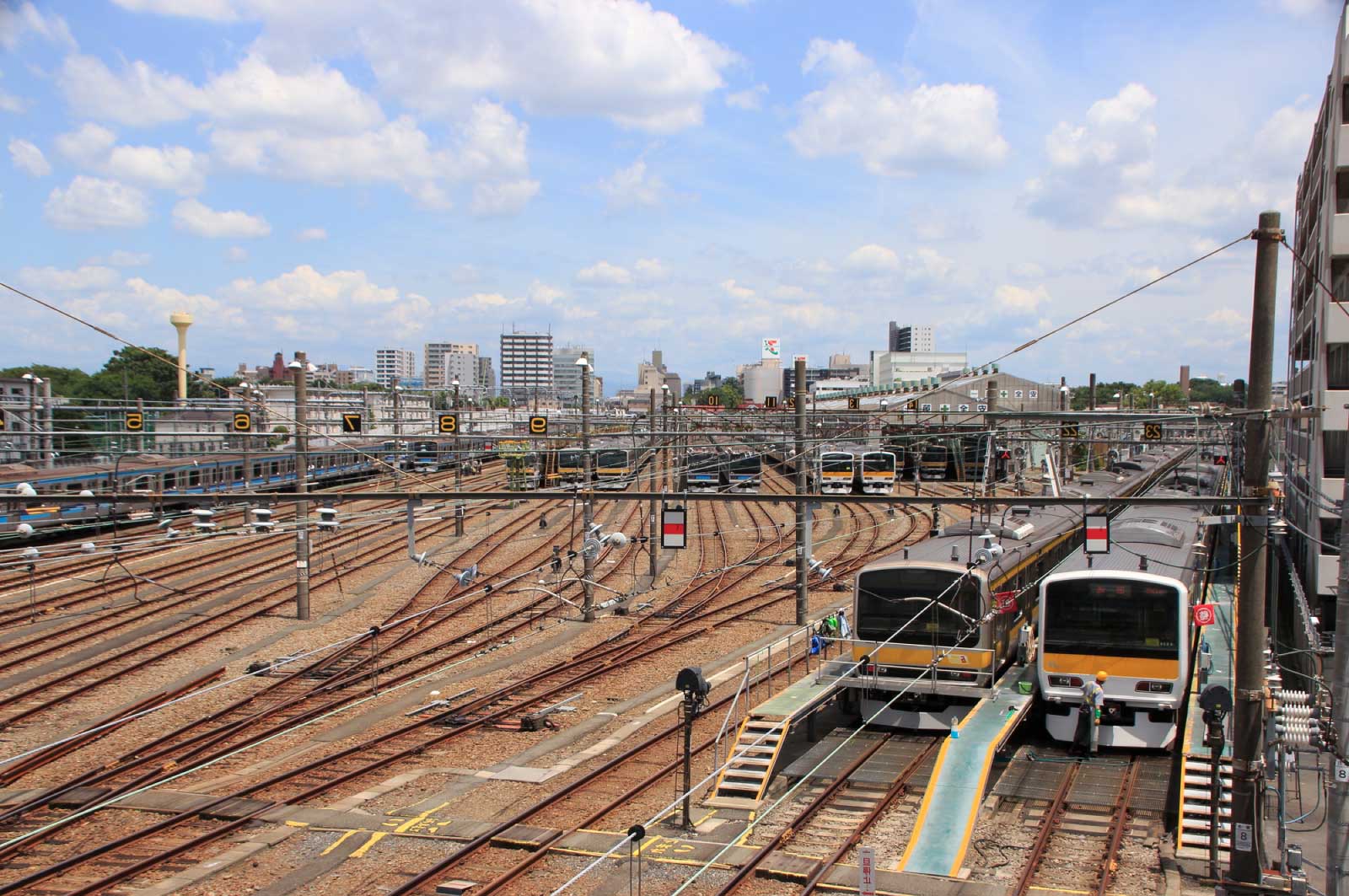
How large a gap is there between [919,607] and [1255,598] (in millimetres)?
4762

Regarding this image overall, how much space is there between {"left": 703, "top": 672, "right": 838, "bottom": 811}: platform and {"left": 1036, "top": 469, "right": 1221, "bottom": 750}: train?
3.22 m

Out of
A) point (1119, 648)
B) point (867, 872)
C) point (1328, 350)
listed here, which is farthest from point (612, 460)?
point (867, 872)

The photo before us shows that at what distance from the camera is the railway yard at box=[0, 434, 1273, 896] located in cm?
946

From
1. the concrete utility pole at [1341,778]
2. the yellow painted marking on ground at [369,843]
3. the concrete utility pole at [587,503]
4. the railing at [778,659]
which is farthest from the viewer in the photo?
the concrete utility pole at [587,503]

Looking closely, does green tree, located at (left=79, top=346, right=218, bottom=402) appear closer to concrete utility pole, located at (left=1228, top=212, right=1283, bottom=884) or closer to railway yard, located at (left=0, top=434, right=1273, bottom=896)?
railway yard, located at (left=0, top=434, right=1273, bottom=896)

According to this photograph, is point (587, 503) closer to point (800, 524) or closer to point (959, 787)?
point (800, 524)

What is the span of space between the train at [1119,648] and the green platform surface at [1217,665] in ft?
1.46

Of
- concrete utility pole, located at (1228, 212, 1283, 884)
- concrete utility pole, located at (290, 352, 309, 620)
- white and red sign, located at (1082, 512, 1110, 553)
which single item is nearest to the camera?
concrete utility pole, located at (1228, 212, 1283, 884)

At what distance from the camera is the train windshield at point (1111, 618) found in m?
12.5

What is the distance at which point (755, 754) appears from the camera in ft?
39.1

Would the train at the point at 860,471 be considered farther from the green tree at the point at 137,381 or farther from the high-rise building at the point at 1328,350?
the green tree at the point at 137,381

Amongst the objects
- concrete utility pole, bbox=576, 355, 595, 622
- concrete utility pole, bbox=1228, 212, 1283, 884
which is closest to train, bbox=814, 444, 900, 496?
concrete utility pole, bbox=576, 355, 595, 622

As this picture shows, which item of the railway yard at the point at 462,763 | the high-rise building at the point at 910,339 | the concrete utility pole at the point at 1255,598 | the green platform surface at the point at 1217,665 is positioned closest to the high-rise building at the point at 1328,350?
the green platform surface at the point at 1217,665

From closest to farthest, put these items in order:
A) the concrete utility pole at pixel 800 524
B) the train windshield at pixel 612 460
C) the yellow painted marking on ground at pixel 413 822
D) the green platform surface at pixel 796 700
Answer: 1. the yellow painted marking on ground at pixel 413 822
2. the green platform surface at pixel 796 700
3. the concrete utility pole at pixel 800 524
4. the train windshield at pixel 612 460
